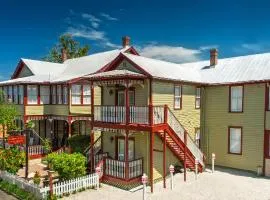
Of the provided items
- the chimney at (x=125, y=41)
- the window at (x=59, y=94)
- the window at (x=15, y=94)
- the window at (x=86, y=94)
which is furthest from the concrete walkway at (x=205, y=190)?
the chimney at (x=125, y=41)

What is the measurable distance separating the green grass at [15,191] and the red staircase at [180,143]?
8.37 metres

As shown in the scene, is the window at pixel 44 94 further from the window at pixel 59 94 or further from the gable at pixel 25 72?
the gable at pixel 25 72

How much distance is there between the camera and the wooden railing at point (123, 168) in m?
17.0

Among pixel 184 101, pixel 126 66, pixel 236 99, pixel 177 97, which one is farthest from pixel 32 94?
pixel 236 99

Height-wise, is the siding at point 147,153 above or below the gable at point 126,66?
below

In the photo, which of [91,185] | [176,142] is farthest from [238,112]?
[91,185]

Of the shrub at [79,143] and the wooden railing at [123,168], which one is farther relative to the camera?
the shrub at [79,143]

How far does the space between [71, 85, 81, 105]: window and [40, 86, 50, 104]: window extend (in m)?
3.31

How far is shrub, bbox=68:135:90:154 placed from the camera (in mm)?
23750

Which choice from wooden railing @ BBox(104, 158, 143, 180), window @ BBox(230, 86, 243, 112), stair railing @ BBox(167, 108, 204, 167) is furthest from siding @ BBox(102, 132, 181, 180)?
window @ BBox(230, 86, 243, 112)

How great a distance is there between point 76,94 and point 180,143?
1226 centimetres

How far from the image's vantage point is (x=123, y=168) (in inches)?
671

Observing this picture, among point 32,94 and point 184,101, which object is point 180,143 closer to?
point 184,101

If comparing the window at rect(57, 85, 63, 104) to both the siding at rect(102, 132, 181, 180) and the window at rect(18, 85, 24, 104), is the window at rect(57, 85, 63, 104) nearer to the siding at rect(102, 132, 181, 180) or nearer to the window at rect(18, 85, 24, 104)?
the window at rect(18, 85, 24, 104)
